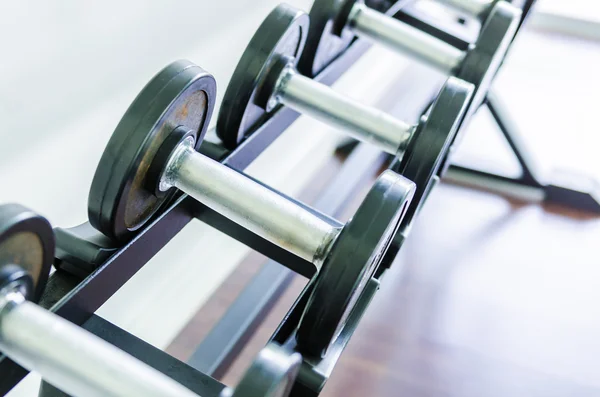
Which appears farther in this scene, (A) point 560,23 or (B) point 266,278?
(A) point 560,23

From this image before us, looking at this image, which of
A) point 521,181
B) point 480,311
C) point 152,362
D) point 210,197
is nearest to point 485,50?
point 210,197

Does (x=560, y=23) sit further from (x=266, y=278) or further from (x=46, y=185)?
(x=46, y=185)

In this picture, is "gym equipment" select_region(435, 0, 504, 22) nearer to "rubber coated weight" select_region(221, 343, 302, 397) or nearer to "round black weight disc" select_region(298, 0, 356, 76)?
"round black weight disc" select_region(298, 0, 356, 76)

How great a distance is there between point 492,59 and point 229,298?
0.84 m

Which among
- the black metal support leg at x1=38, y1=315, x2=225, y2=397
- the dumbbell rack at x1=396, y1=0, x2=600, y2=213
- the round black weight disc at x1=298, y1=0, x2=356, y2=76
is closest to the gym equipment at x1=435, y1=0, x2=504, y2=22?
the round black weight disc at x1=298, y1=0, x2=356, y2=76

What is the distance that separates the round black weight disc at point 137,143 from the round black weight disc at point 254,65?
3.5 inches

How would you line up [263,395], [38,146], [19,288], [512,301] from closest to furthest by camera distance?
[263,395]
[19,288]
[38,146]
[512,301]

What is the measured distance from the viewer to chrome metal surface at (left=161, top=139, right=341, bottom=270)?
0.59 meters

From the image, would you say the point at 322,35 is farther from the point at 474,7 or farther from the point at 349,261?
the point at 349,261

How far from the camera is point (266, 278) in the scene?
134 centimetres

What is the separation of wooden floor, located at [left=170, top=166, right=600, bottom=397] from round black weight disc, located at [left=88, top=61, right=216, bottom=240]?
77 cm

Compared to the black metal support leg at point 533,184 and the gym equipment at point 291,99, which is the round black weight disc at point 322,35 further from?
the black metal support leg at point 533,184

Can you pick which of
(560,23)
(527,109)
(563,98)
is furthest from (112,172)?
(560,23)

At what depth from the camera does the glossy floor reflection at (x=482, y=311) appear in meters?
→ 1.36
